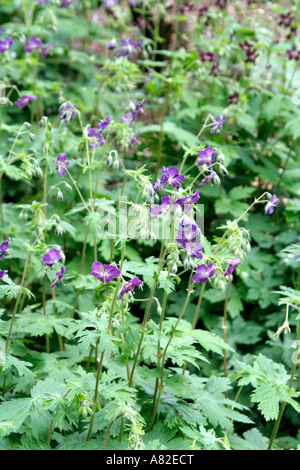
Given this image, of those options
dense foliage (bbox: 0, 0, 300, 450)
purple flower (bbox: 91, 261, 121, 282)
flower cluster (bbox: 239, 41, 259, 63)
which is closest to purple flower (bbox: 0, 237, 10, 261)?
dense foliage (bbox: 0, 0, 300, 450)

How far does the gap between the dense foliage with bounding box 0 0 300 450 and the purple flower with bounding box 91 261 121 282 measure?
1cm

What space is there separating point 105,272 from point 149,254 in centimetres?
230

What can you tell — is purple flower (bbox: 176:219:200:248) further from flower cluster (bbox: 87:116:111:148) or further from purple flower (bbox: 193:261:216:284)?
flower cluster (bbox: 87:116:111:148)

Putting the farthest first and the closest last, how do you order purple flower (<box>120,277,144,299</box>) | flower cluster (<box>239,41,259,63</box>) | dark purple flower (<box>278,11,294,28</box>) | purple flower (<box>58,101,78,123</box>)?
dark purple flower (<box>278,11,294,28</box>)
flower cluster (<box>239,41,259,63</box>)
purple flower (<box>58,101,78,123</box>)
purple flower (<box>120,277,144,299</box>)

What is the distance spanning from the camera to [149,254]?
192 inches

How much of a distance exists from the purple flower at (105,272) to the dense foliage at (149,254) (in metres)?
0.01

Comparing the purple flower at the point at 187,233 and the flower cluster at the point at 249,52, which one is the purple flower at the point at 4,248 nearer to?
the purple flower at the point at 187,233

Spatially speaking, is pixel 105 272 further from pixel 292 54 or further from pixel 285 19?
pixel 285 19

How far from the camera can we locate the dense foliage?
2660 millimetres

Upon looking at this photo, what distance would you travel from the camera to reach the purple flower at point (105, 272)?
100 inches

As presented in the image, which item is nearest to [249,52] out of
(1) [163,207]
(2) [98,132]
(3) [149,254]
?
(3) [149,254]

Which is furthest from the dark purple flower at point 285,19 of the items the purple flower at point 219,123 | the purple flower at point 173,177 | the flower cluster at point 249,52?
the purple flower at point 173,177

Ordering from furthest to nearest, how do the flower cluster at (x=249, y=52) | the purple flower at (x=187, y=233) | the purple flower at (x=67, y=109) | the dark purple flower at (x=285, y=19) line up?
1. the dark purple flower at (x=285, y=19)
2. the flower cluster at (x=249, y=52)
3. the purple flower at (x=67, y=109)
4. the purple flower at (x=187, y=233)
